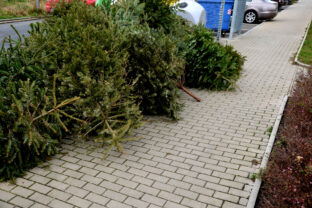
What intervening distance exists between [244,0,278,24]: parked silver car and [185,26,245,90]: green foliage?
14178 millimetres

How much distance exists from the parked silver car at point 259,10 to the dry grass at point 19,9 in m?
12.1

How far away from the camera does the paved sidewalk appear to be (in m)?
3.64

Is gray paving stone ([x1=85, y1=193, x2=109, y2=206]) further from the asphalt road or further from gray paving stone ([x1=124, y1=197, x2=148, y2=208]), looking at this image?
the asphalt road

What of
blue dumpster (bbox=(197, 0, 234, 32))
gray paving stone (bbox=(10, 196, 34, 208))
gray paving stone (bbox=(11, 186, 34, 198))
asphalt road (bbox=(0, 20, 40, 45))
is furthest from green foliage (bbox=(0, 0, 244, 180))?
blue dumpster (bbox=(197, 0, 234, 32))

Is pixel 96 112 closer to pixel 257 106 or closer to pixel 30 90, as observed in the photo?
pixel 30 90

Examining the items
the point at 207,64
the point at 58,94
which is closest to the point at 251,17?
the point at 207,64

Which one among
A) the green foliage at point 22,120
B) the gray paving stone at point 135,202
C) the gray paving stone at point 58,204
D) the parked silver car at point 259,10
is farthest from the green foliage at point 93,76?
the parked silver car at point 259,10

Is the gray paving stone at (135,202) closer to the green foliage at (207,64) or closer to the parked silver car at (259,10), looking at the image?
the green foliage at (207,64)

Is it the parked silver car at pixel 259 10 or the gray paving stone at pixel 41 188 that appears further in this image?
the parked silver car at pixel 259 10

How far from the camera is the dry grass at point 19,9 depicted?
17797 mm

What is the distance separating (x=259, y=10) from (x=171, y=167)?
18.5m

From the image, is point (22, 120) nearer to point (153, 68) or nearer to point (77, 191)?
point (77, 191)

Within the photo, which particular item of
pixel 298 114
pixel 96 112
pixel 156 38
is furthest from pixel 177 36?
pixel 96 112

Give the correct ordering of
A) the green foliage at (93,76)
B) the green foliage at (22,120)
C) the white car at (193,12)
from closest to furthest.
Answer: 1. the green foliage at (22,120)
2. the green foliage at (93,76)
3. the white car at (193,12)
